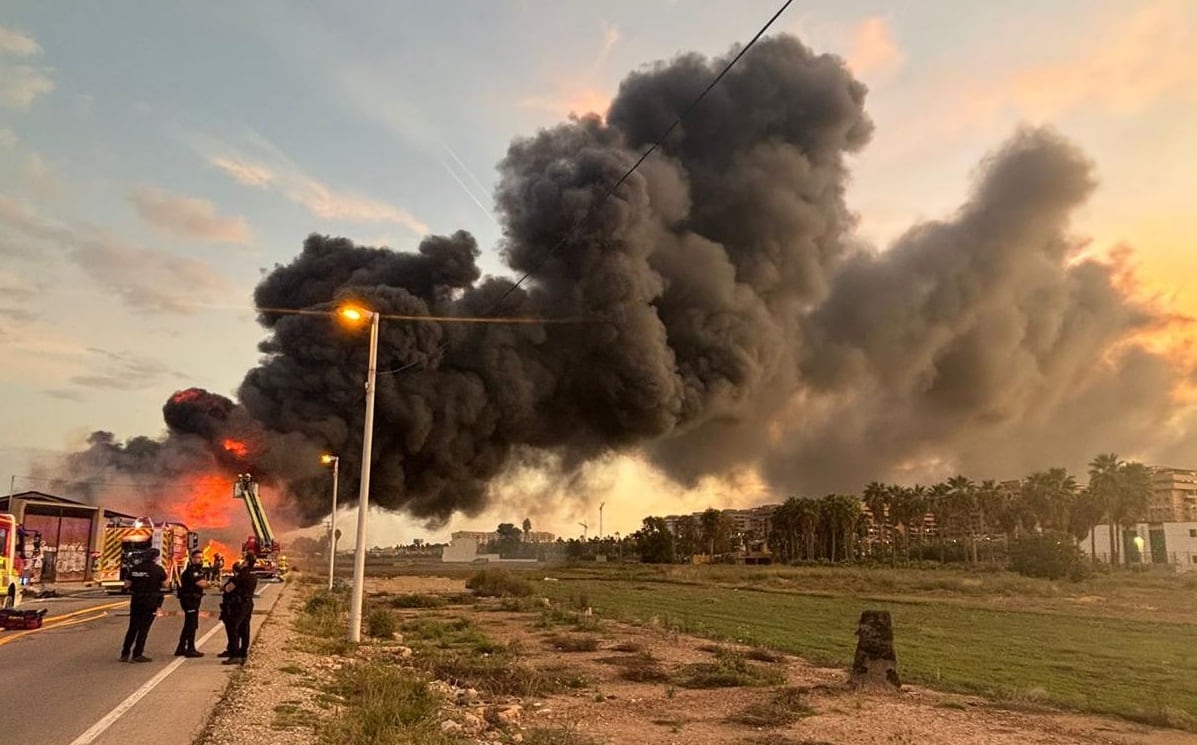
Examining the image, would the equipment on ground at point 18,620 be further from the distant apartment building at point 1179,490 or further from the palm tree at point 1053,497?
the distant apartment building at point 1179,490

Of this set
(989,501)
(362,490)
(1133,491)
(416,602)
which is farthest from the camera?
(989,501)

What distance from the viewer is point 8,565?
17391 mm

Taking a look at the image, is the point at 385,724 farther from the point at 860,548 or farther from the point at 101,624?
the point at 860,548

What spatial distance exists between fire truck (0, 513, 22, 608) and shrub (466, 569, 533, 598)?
25277 millimetres

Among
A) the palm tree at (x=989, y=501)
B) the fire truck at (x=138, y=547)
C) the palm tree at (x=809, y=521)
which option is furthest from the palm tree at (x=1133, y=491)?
the fire truck at (x=138, y=547)

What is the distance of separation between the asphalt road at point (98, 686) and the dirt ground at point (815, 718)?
448 centimetres

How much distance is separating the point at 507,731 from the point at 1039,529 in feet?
333

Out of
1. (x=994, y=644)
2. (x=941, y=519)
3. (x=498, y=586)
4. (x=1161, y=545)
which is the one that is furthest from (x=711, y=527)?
(x=994, y=644)

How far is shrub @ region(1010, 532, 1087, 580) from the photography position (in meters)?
67.6

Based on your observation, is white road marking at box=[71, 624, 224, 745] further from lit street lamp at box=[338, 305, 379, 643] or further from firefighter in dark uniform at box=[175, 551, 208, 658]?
lit street lamp at box=[338, 305, 379, 643]

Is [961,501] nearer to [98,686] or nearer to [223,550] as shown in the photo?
[223,550]

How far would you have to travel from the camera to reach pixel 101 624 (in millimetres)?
17219

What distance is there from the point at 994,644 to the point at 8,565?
27.2m

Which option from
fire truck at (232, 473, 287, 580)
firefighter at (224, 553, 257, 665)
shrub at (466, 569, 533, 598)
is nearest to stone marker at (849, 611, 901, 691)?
firefighter at (224, 553, 257, 665)
